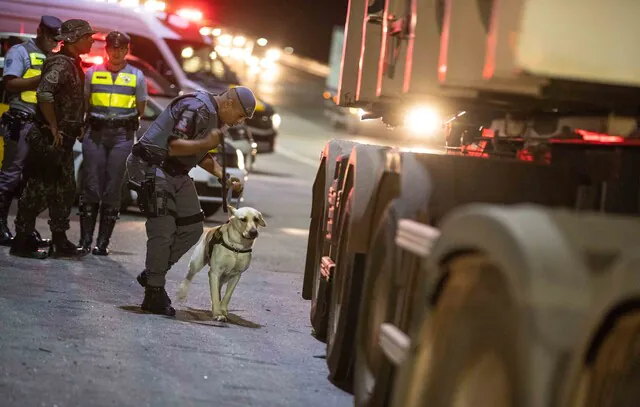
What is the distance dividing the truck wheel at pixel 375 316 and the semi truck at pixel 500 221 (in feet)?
0.04

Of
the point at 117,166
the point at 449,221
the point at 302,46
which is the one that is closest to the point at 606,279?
the point at 449,221

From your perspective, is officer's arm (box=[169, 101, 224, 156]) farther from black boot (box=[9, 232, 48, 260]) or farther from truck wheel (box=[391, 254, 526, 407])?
truck wheel (box=[391, 254, 526, 407])

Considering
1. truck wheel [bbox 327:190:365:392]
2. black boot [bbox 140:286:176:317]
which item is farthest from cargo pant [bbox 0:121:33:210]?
truck wheel [bbox 327:190:365:392]

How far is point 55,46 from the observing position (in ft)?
37.0

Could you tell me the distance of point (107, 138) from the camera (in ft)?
37.7

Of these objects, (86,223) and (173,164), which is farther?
(86,223)

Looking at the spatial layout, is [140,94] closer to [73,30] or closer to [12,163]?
[73,30]

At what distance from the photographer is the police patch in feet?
34.9

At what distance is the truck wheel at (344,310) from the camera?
6523 millimetres

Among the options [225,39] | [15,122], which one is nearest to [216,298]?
[15,122]

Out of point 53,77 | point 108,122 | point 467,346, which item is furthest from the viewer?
point 108,122

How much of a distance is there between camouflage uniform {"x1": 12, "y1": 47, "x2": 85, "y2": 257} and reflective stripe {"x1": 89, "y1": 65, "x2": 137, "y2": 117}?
43 centimetres

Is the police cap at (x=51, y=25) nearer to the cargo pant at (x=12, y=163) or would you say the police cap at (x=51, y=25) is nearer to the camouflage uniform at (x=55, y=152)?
the camouflage uniform at (x=55, y=152)

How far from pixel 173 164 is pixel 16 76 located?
122 inches
